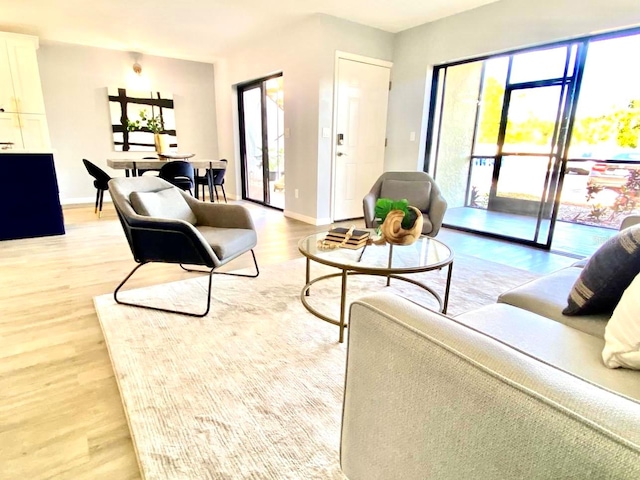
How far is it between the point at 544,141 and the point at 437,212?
1.82 m

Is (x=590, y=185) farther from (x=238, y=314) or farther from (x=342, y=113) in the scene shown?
(x=238, y=314)

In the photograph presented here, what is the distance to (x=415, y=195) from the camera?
3.37 metres

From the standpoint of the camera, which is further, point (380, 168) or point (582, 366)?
point (380, 168)

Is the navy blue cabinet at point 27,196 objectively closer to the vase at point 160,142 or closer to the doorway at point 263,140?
the vase at point 160,142

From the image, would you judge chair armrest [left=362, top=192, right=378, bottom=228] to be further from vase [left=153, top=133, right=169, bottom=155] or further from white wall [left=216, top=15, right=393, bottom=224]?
vase [left=153, top=133, right=169, bottom=155]

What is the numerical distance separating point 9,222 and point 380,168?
14.7 feet

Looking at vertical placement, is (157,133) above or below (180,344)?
above

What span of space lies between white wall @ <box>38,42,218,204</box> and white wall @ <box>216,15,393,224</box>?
192 cm

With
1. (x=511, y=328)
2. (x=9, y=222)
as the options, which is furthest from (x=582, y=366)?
(x=9, y=222)

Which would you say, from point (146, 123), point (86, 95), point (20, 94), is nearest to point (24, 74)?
point (20, 94)

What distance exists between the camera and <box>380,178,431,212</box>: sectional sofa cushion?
11.0ft

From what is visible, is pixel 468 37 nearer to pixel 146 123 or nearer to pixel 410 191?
pixel 410 191

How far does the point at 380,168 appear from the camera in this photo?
5.21 meters

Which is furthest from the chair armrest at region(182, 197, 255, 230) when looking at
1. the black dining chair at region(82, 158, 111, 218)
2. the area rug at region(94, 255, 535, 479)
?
the black dining chair at region(82, 158, 111, 218)
